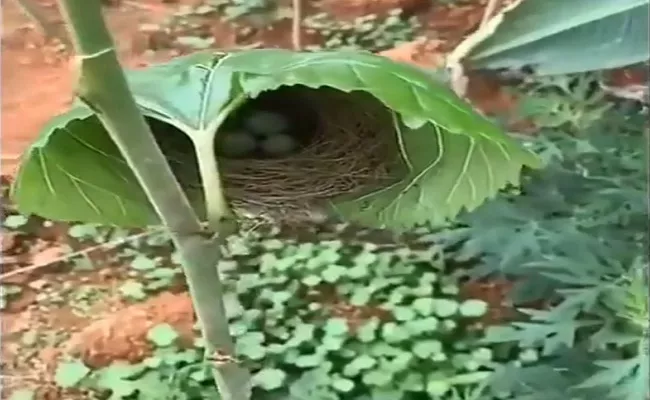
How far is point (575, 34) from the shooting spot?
52 cm

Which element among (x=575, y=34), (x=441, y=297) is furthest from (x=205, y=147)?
(x=441, y=297)

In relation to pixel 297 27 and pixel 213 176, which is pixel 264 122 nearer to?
pixel 213 176

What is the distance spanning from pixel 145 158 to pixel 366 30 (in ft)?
1.53

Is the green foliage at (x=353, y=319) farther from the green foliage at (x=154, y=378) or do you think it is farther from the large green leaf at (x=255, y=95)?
the large green leaf at (x=255, y=95)

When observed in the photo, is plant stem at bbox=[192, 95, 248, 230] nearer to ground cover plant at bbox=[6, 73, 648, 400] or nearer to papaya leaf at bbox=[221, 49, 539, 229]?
papaya leaf at bbox=[221, 49, 539, 229]

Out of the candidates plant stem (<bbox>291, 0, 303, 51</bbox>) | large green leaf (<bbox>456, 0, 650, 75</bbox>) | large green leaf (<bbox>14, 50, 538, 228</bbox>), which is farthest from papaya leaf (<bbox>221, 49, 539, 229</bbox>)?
plant stem (<bbox>291, 0, 303, 51</bbox>)

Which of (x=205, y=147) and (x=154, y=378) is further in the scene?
(x=154, y=378)

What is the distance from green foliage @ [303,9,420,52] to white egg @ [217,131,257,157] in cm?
32

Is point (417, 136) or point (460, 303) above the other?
point (417, 136)

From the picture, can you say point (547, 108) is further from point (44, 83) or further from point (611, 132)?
point (44, 83)

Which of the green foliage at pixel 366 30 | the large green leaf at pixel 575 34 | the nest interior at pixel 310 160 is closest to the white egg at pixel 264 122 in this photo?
the nest interior at pixel 310 160

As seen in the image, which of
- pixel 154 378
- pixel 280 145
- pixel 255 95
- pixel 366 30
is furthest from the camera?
pixel 366 30

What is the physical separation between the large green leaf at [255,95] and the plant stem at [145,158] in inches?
0.8

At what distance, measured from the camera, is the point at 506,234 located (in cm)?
69
